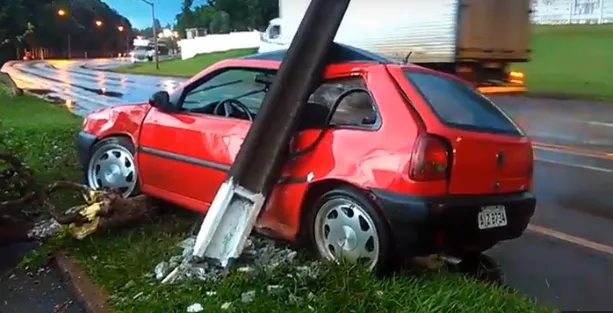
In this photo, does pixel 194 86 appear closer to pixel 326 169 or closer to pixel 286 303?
pixel 326 169

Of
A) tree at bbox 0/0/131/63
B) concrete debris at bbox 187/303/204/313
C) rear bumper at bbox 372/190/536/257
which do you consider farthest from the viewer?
tree at bbox 0/0/131/63

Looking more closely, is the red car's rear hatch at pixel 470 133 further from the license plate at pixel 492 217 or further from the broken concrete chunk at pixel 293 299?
the broken concrete chunk at pixel 293 299

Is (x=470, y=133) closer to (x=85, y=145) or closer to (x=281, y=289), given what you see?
(x=281, y=289)

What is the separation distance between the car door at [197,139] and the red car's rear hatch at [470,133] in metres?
1.30

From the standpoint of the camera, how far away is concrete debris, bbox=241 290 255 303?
154 inches

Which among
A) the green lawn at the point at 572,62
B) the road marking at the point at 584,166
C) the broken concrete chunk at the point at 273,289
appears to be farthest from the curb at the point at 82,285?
the green lawn at the point at 572,62

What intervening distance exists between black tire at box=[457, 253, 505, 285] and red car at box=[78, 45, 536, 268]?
323 millimetres

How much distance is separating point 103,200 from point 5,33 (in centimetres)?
1795

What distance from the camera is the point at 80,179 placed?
7.30 m

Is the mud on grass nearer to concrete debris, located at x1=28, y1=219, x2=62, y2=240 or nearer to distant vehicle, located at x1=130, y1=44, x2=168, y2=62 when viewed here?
concrete debris, located at x1=28, y1=219, x2=62, y2=240

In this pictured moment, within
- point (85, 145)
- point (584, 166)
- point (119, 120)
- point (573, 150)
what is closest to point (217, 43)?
point (573, 150)

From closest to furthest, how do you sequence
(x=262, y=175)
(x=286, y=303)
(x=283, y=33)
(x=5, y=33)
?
1. (x=286, y=303)
2. (x=262, y=175)
3. (x=5, y=33)
4. (x=283, y=33)

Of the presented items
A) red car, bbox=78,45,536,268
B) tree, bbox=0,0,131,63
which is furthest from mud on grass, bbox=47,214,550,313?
tree, bbox=0,0,131,63

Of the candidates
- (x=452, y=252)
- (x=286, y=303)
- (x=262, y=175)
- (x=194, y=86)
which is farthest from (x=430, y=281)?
(x=194, y=86)
